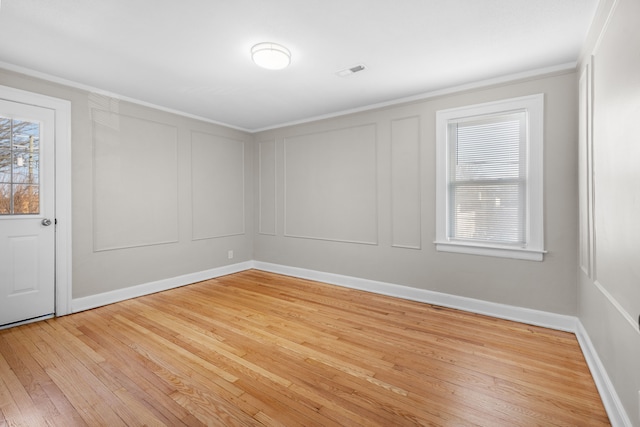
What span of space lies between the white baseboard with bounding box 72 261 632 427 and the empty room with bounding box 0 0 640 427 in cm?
2

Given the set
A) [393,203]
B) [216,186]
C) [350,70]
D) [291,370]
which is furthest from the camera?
[216,186]

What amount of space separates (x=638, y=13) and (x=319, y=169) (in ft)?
12.2

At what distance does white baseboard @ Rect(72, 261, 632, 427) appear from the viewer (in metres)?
1.90

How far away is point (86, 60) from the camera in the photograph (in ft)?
9.50

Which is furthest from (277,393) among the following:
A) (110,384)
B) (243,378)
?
(110,384)

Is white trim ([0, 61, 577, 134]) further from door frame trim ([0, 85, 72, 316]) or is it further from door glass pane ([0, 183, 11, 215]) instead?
door glass pane ([0, 183, 11, 215])

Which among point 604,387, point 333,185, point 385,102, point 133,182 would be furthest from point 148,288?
point 604,387

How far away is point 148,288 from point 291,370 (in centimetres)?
285

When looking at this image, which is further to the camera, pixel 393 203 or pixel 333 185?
pixel 333 185

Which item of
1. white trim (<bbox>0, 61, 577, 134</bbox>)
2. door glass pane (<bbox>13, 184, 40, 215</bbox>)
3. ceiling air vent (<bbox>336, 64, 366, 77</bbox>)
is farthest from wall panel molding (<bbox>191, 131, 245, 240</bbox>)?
ceiling air vent (<bbox>336, 64, 366, 77</bbox>)

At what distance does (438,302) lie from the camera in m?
3.71

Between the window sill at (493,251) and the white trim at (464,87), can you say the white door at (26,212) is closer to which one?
the white trim at (464,87)

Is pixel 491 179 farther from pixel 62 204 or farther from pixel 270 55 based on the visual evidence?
pixel 62 204

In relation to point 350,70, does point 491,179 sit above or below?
below
